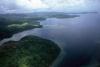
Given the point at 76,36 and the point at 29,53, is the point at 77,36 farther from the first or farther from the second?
the point at 29,53

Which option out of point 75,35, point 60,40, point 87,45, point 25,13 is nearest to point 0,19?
point 25,13

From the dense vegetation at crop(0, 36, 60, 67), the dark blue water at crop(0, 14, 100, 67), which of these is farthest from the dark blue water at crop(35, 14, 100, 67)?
the dense vegetation at crop(0, 36, 60, 67)

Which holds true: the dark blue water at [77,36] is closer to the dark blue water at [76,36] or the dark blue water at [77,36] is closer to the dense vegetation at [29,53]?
the dark blue water at [76,36]

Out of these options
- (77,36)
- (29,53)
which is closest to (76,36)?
(77,36)

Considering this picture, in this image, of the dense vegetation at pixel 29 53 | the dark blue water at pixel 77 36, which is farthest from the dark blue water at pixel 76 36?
the dense vegetation at pixel 29 53

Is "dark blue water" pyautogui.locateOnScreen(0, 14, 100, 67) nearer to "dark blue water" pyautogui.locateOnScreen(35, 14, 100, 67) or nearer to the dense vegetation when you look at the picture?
"dark blue water" pyautogui.locateOnScreen(35, 14, 100, 67)

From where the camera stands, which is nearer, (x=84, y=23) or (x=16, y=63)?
(x=16, y=63)

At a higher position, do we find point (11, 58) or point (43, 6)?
point (43, 6)

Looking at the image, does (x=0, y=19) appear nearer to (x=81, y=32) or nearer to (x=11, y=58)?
(x=11, y=58)
